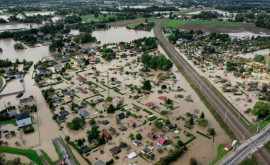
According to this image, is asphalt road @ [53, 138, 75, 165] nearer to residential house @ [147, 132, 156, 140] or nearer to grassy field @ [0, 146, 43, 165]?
grassy field @ [0, 146, 43, 165]

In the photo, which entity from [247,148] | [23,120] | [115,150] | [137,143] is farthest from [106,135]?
[247,148]

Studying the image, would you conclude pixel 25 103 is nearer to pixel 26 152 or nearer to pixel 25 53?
pixel 26 152

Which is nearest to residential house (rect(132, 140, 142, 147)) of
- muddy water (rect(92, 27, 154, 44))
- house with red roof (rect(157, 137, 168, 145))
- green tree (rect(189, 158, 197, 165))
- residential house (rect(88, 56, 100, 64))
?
house with red roof (rect(157, 137, 168, 145))

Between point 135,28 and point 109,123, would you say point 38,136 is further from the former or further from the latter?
→ point 135,28

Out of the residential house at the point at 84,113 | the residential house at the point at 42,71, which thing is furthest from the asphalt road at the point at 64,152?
the residential house at the point at 42,71

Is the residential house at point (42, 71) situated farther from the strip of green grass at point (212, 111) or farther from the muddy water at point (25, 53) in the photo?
the strip of green grass at point (212, 111)

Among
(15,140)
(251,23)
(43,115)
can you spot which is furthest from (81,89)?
(251,23)
